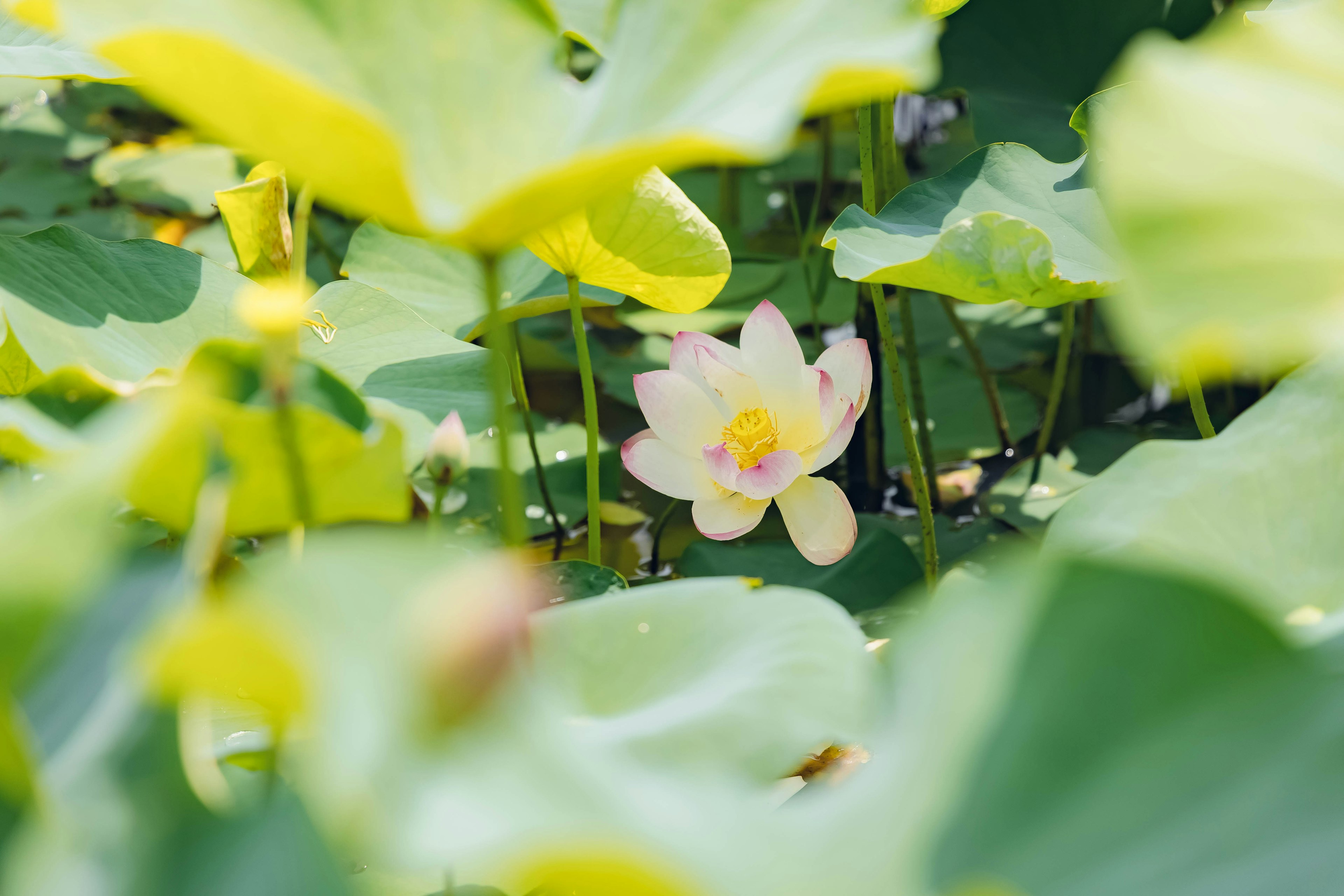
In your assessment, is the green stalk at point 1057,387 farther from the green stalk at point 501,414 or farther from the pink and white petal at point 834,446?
the green stalk at point 501,414

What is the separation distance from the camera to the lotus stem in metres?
0.91

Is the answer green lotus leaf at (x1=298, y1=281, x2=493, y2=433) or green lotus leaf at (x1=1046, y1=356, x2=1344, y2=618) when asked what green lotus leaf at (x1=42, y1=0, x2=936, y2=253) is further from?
green lotus leaf at (x1=298, y1=281, x2=493, y2=433)

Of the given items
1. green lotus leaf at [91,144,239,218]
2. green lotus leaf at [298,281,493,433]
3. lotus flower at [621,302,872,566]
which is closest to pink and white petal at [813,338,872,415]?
lotus flower at [621,302,872,566]

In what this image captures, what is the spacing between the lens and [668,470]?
25.6 inches

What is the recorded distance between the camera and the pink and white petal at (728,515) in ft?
2.06

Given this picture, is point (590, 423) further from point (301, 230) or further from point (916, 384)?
point (916, 384)

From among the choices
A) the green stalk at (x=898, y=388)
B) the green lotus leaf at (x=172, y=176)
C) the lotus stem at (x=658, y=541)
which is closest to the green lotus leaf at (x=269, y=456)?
the green stalk at (x=898, y=388)

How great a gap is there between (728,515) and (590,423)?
0.42ft

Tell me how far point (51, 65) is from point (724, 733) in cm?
64

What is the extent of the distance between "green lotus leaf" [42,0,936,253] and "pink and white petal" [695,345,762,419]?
292 millimetres

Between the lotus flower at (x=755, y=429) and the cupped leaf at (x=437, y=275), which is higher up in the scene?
the lotus flower at (x=755, y=429)

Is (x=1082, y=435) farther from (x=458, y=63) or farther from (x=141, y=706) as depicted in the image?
(x=141, y=706)

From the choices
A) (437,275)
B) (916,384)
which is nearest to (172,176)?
(437,275)

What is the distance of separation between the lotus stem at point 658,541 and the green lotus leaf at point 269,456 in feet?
1.89
